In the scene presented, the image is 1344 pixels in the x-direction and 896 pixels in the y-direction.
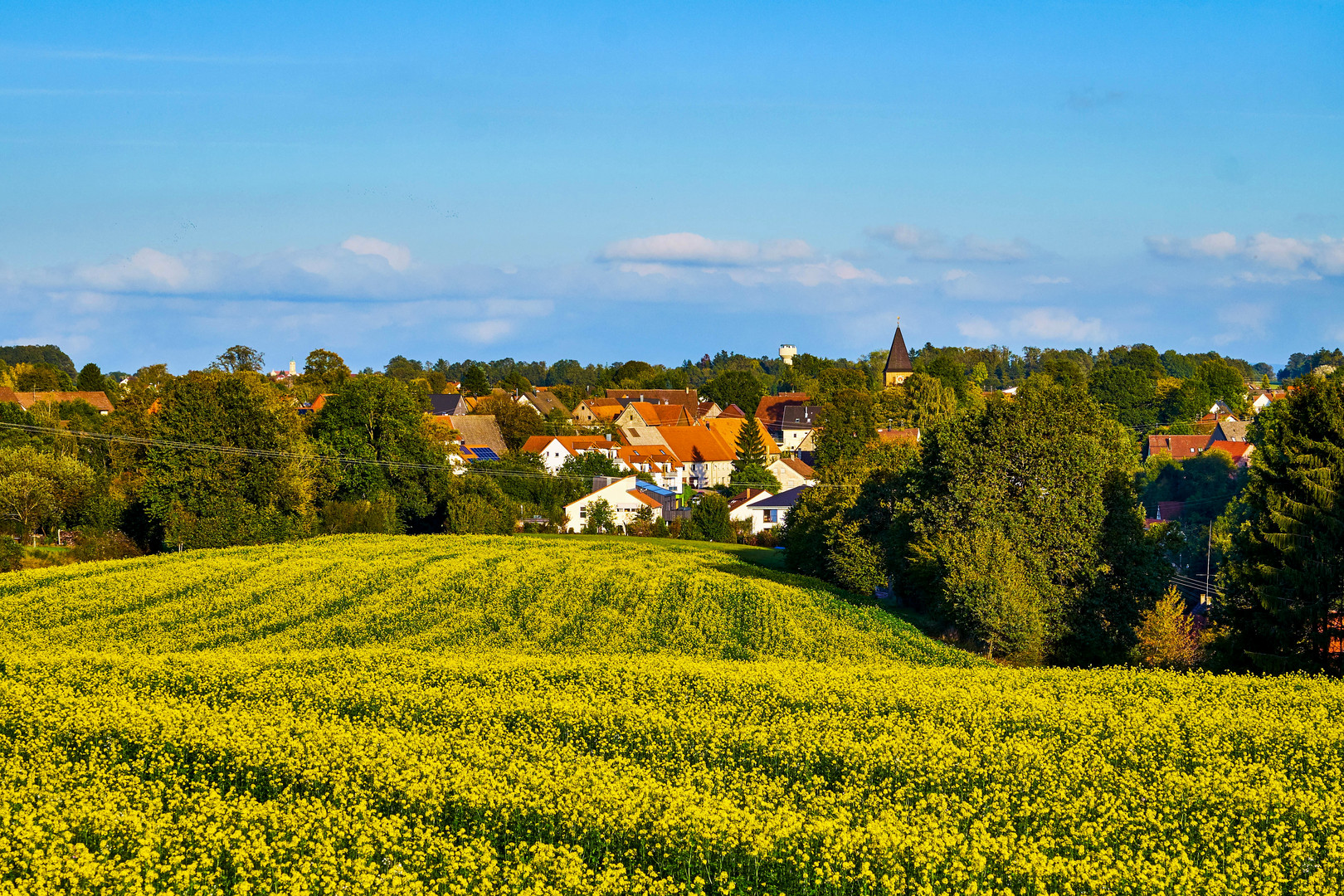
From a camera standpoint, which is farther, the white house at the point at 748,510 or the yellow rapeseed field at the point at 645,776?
the white house at the point at 748,510

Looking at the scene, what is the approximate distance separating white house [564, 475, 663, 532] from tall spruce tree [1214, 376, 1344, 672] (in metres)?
51.5

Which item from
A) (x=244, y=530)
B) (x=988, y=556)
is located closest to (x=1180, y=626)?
(x=988, y=556)

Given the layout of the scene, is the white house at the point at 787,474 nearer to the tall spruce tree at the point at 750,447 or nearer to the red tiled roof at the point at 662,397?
the tall spruce tree at the point at 750,447

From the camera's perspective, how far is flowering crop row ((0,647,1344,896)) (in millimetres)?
10656

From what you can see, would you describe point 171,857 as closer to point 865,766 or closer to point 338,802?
point 338,802

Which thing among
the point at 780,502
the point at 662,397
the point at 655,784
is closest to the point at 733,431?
the point at 662,397

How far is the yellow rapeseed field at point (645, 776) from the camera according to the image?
35.1ft

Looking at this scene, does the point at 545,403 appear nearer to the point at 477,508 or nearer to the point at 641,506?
the point at 641,506

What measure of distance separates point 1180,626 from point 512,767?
2653cm

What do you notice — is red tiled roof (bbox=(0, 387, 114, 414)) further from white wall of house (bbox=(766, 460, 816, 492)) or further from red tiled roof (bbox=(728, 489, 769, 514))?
red tiled roof (bbox=(728, 489, 769, 514))

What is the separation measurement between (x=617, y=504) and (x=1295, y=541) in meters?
54.4

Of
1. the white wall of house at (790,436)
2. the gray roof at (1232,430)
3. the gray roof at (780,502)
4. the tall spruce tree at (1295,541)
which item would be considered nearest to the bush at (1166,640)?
the tall spruce tree at (1295,541)

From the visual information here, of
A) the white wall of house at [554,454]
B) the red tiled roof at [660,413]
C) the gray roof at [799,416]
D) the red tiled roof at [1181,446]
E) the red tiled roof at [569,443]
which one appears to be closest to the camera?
the white wall of house at [554,454]

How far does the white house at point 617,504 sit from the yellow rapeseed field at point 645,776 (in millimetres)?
49473
